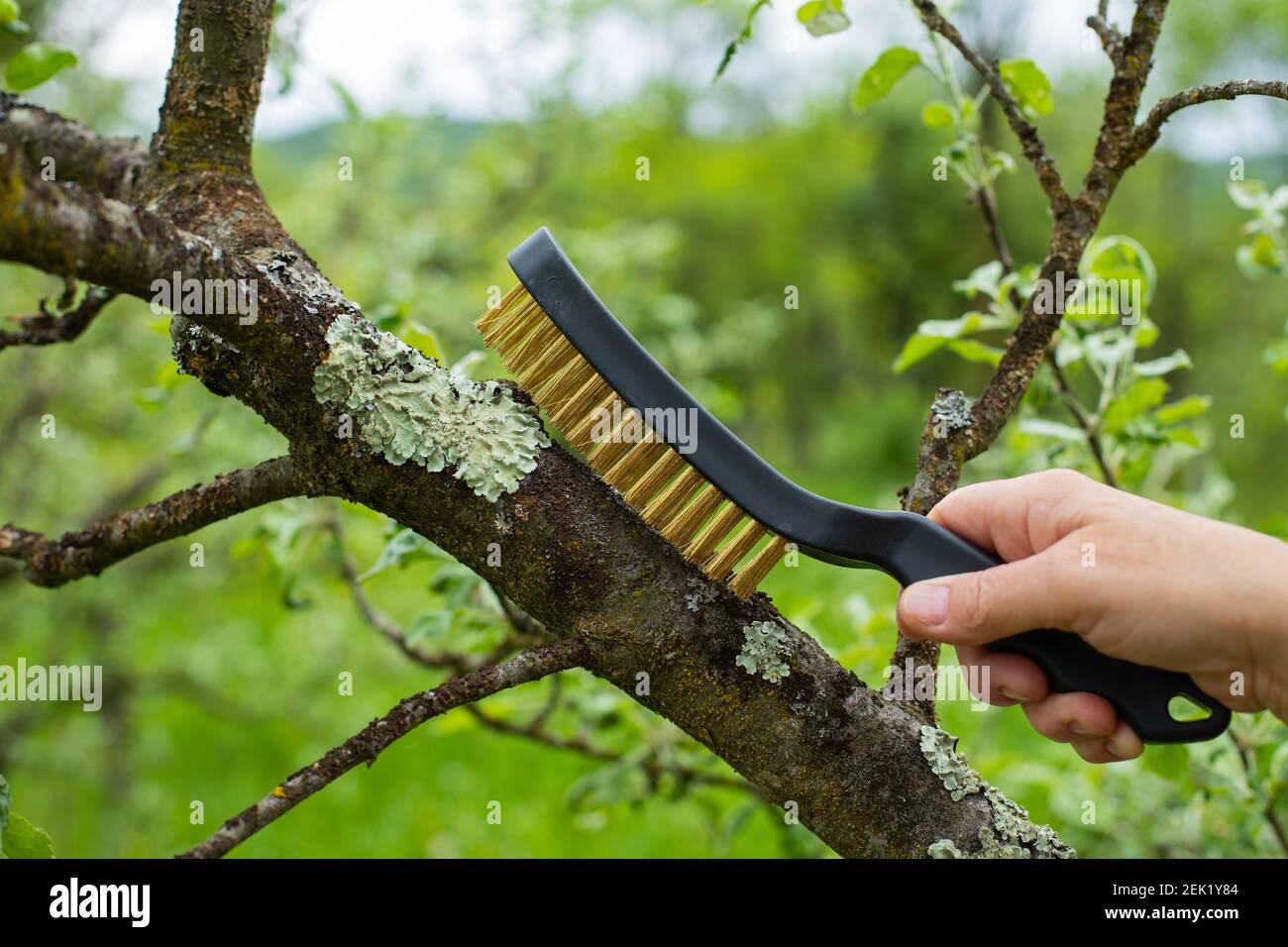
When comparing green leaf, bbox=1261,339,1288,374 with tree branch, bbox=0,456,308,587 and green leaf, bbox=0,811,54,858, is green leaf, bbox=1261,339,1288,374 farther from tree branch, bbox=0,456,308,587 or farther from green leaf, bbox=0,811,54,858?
green leaf, bbox=0,811,54,858

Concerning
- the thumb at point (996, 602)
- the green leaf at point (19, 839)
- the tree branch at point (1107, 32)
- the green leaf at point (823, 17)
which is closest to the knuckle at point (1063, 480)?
the thumb at point (996, 602)

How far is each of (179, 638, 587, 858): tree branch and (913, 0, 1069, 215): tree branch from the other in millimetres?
1133

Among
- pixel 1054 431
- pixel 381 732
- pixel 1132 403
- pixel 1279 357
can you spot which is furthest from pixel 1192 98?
pixel 381 732

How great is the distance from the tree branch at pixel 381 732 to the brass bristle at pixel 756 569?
0.23 meters

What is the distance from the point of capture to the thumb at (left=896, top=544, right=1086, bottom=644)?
50.3 inches

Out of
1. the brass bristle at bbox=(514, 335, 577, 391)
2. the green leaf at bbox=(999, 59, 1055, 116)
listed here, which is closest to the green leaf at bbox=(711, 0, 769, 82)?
the green leaf at bbox=(999, 59, 1055, 116)

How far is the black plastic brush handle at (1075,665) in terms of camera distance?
1.33 meters

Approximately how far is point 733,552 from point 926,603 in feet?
0.89

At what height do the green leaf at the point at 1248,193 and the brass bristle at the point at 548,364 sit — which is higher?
the green leaf at the point at 1248,193

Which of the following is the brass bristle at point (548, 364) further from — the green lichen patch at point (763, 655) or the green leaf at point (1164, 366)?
the green leaf at point (1164, 366)

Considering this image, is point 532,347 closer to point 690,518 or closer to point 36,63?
point 690,518

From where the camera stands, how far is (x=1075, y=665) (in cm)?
137

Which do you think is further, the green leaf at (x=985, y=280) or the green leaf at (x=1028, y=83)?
the green leaf at (x=985, y=280)

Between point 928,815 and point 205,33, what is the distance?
1574 millimetres
